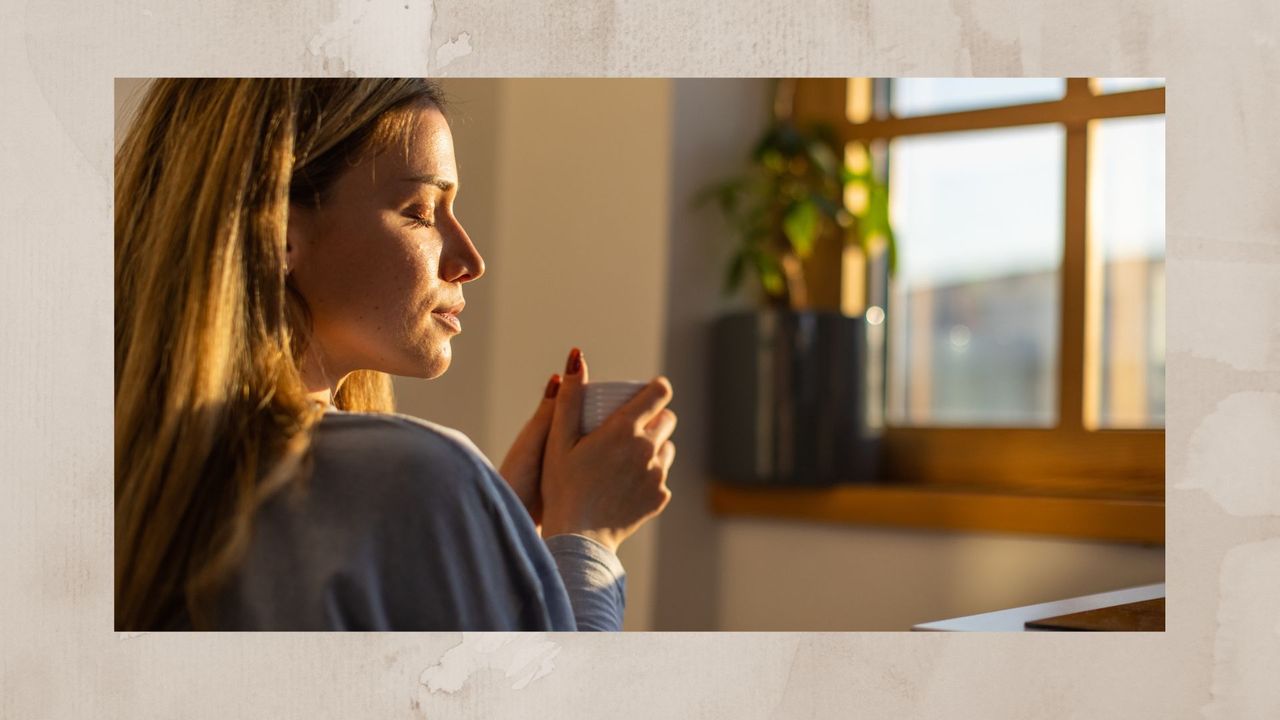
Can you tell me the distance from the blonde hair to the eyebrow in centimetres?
3

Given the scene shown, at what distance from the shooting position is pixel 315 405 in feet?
2.96

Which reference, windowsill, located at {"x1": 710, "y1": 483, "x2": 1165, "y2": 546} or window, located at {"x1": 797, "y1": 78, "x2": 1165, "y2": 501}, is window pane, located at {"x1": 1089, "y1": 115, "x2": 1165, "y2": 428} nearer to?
window, located at {"x1": 797, "y1": 78, "x2": 1165, "y2": 501}

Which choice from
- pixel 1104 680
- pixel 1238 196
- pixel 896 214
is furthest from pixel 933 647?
pixel 896 214

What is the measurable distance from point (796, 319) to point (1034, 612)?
463 mm

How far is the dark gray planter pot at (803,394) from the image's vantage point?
134cm

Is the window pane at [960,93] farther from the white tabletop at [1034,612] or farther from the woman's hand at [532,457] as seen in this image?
the woman's hand at [532,457]

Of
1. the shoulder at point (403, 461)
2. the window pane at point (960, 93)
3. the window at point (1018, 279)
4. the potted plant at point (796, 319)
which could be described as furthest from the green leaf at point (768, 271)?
the shoulder at point (403, 461)

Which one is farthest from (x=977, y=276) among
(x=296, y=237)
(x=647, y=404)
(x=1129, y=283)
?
(x=296, y=237)

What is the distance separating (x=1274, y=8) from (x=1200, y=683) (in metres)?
0.55

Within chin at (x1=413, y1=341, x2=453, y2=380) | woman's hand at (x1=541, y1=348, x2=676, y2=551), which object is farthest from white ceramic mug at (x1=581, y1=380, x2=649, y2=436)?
chin at (x1=413, y1=341, x2=453, y2=380)

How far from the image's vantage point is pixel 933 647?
102 cm

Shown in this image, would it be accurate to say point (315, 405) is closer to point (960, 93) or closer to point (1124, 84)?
point (1124, 84)

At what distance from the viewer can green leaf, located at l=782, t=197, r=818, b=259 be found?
57.6 inches
